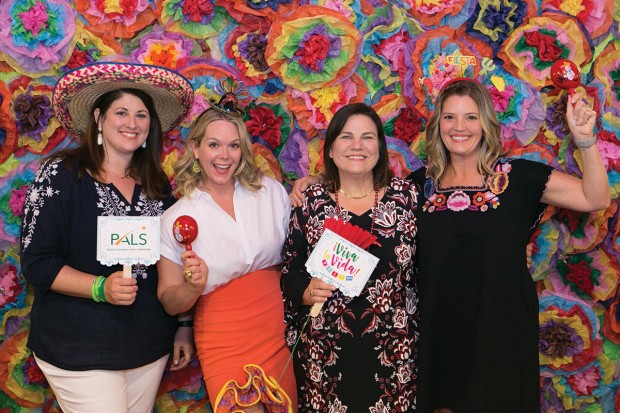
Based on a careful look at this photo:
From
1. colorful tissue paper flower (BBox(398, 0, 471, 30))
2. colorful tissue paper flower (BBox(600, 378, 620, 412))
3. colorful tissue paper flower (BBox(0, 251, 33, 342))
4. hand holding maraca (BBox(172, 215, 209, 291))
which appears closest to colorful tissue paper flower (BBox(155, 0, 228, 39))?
colorful tissue paper flower (BBox(398, 0, 471, 30))

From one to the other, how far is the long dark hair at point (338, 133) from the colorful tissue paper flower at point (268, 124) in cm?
61

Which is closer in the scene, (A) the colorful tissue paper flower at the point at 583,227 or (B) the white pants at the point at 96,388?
(B) the white pants at the point at 96,388

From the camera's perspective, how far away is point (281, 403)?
8.63 feet

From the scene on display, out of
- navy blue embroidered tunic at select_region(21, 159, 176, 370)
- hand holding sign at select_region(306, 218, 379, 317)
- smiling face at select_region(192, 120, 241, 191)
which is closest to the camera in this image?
hand holding sign at select_region(306, 218, 379, 317)

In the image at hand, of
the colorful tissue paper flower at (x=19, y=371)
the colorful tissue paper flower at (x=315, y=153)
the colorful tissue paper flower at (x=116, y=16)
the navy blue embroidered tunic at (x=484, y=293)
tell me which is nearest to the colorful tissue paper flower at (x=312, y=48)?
the colorful tissue paper flower at (x=315, y=153)

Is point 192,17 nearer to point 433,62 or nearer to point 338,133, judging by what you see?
point 338,133

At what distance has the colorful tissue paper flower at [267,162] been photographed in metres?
3.36

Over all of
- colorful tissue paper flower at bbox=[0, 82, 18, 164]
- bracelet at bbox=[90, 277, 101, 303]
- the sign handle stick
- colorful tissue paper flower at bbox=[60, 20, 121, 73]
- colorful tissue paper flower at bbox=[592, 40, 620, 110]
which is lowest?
the sign handle stick

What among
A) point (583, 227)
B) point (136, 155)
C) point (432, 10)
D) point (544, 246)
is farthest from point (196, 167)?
point (583, 227)

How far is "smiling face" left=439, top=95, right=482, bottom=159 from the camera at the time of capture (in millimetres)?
2652

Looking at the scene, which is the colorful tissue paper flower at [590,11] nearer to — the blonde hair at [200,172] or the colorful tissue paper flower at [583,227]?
the colorful tissue paper flower at [583,227]

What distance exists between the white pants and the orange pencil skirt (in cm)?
31

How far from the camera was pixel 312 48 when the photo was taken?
3.20m

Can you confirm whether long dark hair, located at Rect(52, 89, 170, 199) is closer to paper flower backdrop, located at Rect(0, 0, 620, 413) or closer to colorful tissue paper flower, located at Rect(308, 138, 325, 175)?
paper flower backdrop, located at Rect(0, 0, 620, 413)
